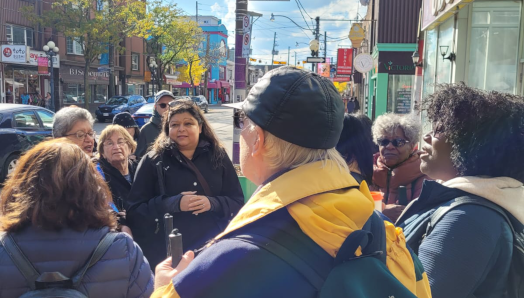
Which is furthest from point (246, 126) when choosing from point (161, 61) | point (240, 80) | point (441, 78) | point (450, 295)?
point (161, 61)

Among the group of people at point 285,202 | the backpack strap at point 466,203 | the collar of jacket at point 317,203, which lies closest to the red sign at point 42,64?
the group of people at point 285,202

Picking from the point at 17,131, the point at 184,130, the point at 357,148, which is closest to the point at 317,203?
the point at 357,148

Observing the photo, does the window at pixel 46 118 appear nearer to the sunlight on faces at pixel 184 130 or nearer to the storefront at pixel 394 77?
the sunlight on faces at pixel 184 130

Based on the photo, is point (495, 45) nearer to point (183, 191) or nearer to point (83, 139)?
point (183, 191)

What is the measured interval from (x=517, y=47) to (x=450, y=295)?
7.03 meters

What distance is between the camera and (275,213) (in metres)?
1.05

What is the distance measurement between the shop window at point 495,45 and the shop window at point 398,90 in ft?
36.4

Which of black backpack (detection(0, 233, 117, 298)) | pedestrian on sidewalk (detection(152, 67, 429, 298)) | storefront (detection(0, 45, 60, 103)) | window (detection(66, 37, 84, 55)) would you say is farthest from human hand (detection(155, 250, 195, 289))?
window (detection(66, 37, 84, 55))

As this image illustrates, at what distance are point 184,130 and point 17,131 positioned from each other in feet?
23.9

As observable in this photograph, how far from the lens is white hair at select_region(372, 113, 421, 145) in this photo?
3.39m

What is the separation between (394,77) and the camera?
19.1m

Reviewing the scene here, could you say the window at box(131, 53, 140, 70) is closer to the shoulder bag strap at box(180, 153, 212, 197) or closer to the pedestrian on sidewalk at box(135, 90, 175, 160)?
the pedestrian on sidewalk at box(135, 90, 175, 160)

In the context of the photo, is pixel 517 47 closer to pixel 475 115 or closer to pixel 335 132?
pixel 475 115

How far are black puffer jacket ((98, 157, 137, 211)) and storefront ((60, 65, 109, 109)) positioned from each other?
2935 cm
